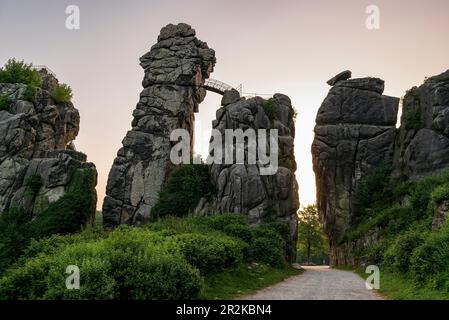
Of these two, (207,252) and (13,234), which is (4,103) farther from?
(207,252)

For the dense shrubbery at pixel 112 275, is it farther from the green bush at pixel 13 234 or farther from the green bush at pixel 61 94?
the green bush at pixel 61 94

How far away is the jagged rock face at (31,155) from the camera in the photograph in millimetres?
49938

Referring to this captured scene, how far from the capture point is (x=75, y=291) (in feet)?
35.4

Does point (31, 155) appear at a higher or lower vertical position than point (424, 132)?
lower

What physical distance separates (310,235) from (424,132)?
45.3 meters

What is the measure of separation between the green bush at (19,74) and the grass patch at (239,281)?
50150mm

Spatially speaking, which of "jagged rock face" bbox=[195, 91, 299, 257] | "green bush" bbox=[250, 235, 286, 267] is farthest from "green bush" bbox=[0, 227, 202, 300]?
"jagged rock face" bbox=[195, 91, 299, 257]

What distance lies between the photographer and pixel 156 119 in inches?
2101

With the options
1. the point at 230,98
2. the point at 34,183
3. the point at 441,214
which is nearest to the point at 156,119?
the point at 230,98

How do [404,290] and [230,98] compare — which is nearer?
[404,290]

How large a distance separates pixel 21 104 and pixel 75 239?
3817 centimetres

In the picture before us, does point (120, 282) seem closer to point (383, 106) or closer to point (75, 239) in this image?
point (75, 239)

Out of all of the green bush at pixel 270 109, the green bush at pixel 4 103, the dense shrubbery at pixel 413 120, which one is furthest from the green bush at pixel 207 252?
the green bush at pixel 4 103
